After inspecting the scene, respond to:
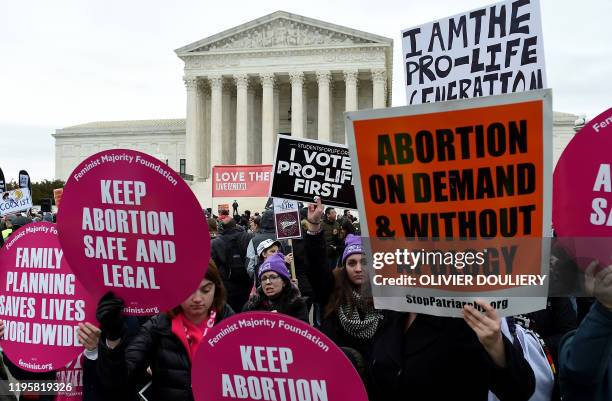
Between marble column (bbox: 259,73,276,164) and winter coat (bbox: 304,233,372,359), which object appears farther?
marble column (bbox: 259,73,276,164)

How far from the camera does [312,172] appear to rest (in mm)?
6172

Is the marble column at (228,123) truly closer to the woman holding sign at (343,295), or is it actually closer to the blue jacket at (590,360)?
the woman holding sign at (343,295)

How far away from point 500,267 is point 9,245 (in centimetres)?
288

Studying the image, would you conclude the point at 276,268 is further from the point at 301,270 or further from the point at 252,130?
the point at 252,130

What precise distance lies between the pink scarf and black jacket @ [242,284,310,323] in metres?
1.42

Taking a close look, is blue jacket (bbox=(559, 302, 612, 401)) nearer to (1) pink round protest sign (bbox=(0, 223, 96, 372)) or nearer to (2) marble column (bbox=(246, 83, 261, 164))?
(1) pink round protest sign (bbox=(0, 223, 96, 372))

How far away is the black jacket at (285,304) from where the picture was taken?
482 centimetres

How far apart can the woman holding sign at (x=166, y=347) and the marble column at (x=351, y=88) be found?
147 feet

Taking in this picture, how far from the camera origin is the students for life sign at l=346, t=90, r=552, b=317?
7.37 ft

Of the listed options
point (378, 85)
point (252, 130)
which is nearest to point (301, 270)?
point (378, 85)

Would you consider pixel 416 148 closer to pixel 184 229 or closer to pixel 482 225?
pixel 482 225

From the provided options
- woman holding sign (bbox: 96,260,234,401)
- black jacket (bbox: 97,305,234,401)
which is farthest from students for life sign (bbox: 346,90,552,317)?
black jacket (bbox: 97,305,234,401)

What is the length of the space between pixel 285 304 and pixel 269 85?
45898mm

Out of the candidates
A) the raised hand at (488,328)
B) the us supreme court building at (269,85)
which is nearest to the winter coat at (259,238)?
the raised hand at (488,328)
